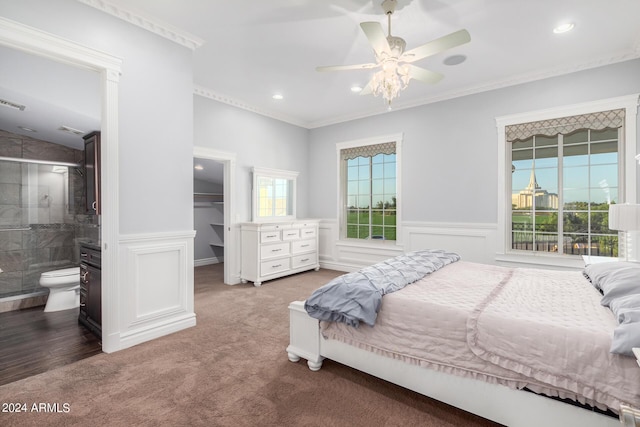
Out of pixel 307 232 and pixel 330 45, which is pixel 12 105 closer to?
pixel 330 45

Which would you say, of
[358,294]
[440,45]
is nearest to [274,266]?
[358,294]

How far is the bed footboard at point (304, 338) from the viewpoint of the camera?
222cm

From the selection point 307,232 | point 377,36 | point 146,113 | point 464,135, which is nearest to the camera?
point 377,36

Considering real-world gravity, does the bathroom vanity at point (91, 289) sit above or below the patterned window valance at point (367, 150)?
below

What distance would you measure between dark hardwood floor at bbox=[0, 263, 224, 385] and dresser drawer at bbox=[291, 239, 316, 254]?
3.02 metres

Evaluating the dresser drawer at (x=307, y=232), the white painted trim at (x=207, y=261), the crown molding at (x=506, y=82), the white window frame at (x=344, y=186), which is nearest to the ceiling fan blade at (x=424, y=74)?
the crown molding at (x=506, y=82)

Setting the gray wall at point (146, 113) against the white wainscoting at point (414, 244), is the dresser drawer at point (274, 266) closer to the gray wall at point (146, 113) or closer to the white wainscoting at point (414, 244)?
the white wainscoting at point (414, 244)

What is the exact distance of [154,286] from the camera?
282cm

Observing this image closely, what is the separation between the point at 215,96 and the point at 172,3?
6.43 feet

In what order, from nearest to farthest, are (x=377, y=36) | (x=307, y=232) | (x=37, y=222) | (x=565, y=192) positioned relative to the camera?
1. (x=377, y=36)
2. (x=565, y=192)
3. (x=37, y=222)
4. (x=307, y=232)

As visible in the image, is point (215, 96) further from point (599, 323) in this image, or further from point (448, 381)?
point (599, 323)

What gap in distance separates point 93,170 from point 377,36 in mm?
2940

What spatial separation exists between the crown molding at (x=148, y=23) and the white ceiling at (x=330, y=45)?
2cm

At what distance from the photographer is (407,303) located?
6.14ft
